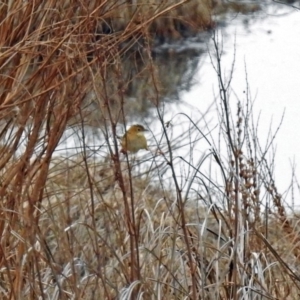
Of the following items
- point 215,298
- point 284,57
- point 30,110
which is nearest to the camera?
point 215,298

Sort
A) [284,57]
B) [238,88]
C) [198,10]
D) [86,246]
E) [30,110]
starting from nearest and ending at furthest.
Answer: [30,110]
[86,246]
[198,10]
[238,88]
[284,57]

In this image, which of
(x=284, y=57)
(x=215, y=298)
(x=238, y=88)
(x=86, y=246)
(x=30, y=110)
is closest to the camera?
(x=215, y=298)

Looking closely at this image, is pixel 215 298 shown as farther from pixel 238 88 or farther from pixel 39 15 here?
pixel 238 88

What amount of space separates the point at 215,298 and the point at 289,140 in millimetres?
3943

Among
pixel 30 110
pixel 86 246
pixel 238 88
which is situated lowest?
pixel 86 246

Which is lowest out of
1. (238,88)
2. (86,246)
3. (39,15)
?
(86,246)

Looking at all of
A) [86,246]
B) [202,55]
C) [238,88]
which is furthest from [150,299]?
[202,55]

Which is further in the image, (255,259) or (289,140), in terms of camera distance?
(289,140)

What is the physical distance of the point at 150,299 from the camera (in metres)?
2.22

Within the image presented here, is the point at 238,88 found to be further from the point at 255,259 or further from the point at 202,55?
the point at 255,259

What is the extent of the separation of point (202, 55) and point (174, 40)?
1.18 ft

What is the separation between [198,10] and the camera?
5.79 metres

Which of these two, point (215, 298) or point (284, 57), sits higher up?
point (284, 57)

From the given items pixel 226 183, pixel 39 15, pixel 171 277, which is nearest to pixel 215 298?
pixel 171 277
